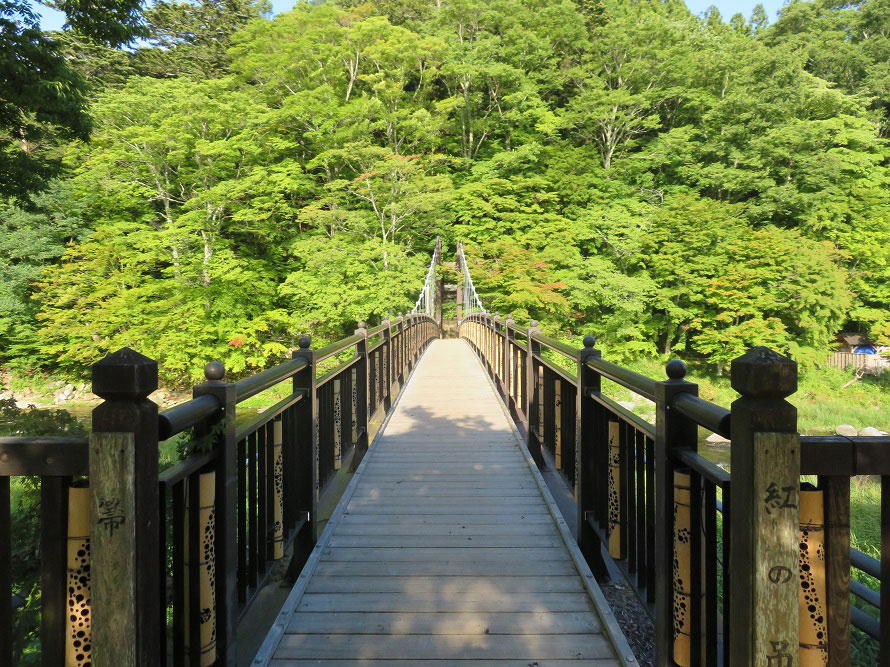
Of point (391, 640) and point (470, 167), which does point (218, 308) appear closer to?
point (470, 167)

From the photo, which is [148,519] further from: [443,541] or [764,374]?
[443,541]

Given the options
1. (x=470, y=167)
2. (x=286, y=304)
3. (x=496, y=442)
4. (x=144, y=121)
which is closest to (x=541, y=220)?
(x=470, y=167)

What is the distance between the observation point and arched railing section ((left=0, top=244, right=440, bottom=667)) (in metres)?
1.24

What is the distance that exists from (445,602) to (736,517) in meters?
1.56

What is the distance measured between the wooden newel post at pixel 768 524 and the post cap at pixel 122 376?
1.29 m

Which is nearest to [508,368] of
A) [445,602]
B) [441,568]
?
[441,568]

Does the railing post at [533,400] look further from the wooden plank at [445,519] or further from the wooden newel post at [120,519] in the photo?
the wooden newel post at [120,519]

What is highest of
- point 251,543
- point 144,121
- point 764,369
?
point 144,121

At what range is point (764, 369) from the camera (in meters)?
1.08

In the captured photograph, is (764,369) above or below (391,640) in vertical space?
above

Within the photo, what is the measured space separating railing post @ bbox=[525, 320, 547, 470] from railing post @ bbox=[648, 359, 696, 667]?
8.42ft

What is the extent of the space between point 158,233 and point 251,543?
1772cm

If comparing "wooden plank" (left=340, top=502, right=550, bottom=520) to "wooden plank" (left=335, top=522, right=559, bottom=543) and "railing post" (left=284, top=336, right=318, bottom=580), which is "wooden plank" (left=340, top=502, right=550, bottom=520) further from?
"railing post" (left=284, top=336, right=318, bottom=580)

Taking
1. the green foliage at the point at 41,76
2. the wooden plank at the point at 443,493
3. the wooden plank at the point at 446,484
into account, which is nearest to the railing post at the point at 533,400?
the wooden plank at the point at 446,484
